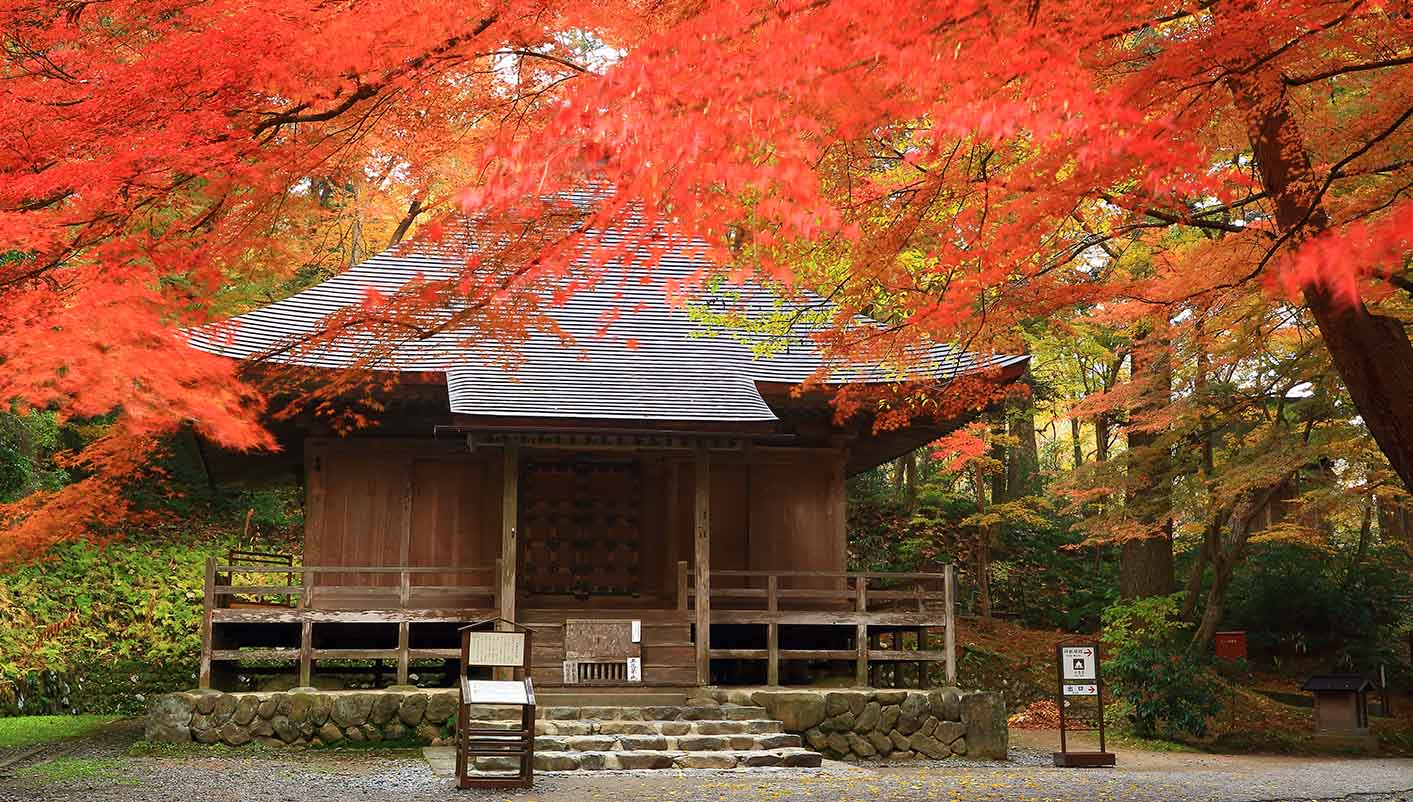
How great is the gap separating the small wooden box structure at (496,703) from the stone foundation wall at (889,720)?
10.6 ft

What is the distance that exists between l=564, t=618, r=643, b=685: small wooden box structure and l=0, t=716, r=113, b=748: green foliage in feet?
19.1

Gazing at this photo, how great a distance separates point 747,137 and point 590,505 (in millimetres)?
9148

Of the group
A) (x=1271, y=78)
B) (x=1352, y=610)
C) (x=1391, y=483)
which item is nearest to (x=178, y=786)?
(x=1271, y=78)

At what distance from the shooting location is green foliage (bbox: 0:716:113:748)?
13766 mm

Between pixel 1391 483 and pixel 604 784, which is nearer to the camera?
pixel 604 784

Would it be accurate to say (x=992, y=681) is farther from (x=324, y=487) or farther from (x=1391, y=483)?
(x=324, y=487)

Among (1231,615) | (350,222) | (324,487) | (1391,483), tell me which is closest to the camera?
(324,487)

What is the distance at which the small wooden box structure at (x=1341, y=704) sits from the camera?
15250mm

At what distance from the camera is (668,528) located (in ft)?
49.8

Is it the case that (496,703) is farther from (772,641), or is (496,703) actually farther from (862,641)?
(862,641)

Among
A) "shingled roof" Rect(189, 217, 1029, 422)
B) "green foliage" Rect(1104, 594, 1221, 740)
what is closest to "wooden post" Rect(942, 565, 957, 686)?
"shingled roof" Rect(189, 217, 1029, 422)

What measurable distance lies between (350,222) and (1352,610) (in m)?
19.9

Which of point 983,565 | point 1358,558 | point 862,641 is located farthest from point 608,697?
point 1358,558

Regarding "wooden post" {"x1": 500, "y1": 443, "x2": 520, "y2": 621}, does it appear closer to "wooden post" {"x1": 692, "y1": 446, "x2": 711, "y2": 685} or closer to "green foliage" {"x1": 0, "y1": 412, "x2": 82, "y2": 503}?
"wooden post" {"x1": 692, "y1": 446, "x2": 711, "y2": 685}
